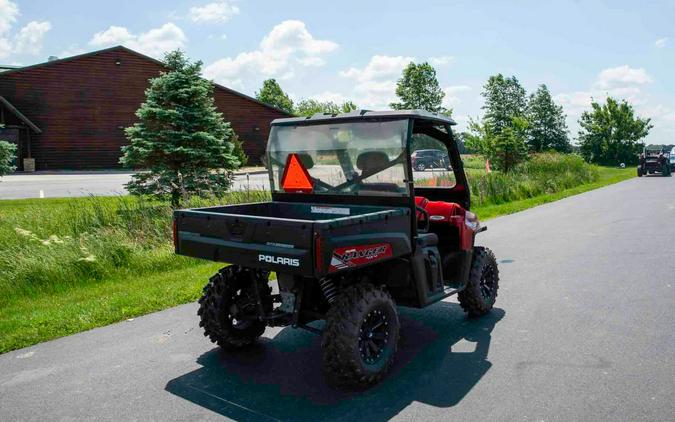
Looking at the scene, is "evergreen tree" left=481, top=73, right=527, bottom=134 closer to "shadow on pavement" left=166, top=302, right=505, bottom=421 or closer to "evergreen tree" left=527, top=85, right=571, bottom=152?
"evergreen tree" left=527, top=85, right=571, bottom=152

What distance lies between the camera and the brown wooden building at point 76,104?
1443 inches

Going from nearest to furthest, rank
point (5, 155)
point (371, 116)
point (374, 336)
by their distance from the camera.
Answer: point (374, 336)
point (371, 116)
point (5, 155)

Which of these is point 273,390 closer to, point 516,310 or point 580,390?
point 580,390

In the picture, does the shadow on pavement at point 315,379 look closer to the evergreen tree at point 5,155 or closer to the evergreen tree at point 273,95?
the evergreen tree at point 5,155

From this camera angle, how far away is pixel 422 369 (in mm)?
4621

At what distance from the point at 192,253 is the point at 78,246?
480 centimetres

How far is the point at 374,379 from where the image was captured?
13.9 ft

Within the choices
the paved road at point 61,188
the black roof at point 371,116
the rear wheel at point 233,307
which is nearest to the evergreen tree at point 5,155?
the paved road at point 61,188

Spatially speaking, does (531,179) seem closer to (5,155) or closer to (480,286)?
(480,286)

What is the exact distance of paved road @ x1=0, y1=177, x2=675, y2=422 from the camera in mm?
3896

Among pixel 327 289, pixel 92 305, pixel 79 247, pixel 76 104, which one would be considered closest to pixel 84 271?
pixel 79 247

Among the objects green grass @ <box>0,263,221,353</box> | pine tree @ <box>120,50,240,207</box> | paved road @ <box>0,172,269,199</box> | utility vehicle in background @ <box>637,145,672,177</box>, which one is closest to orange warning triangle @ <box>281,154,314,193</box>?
green grass @ <box>0,263,221,353</box>

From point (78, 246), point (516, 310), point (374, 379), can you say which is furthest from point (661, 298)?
point (78, 246)

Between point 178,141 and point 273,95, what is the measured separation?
263 feet
